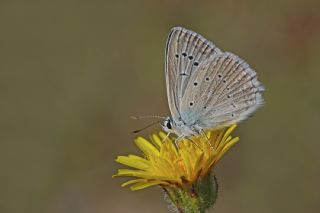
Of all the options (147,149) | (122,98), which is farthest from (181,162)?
(122,98)

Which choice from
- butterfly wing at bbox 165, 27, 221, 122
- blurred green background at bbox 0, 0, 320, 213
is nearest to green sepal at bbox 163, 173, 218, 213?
butterfly wing at bbox 165, 27, 221, 122

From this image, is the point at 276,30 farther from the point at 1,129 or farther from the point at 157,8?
the point at 1,129

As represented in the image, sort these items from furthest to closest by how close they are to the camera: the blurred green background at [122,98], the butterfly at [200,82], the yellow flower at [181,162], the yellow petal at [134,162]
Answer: the blurred green background at [122,98], the butterfly at [200,82], the yellow petal at [134,162], the yellow flower at [181,162]

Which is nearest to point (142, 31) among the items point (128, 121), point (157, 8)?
point (157, 8)

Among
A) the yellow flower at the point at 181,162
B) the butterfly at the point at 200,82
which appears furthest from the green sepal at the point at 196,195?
the butterfly at the point at 200,82

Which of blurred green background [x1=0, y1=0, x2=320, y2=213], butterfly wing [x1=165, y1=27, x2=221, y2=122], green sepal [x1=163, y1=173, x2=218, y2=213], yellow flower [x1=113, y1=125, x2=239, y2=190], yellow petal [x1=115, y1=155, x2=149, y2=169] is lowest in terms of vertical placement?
green sepal [x1=163, y1=173, x2=218, y2=213]

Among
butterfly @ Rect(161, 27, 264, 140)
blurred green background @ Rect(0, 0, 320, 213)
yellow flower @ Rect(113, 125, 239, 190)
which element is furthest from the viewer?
blurred green background @ Rect(0, 0, 320, 213)

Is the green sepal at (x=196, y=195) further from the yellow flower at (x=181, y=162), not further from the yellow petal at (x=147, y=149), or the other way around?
the yellow petal at (x=147, y=149)

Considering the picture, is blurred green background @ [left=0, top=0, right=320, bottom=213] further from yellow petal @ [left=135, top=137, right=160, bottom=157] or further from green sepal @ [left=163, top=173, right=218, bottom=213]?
green sepal @ [left=163, top=173, right=218, bottom=213]
